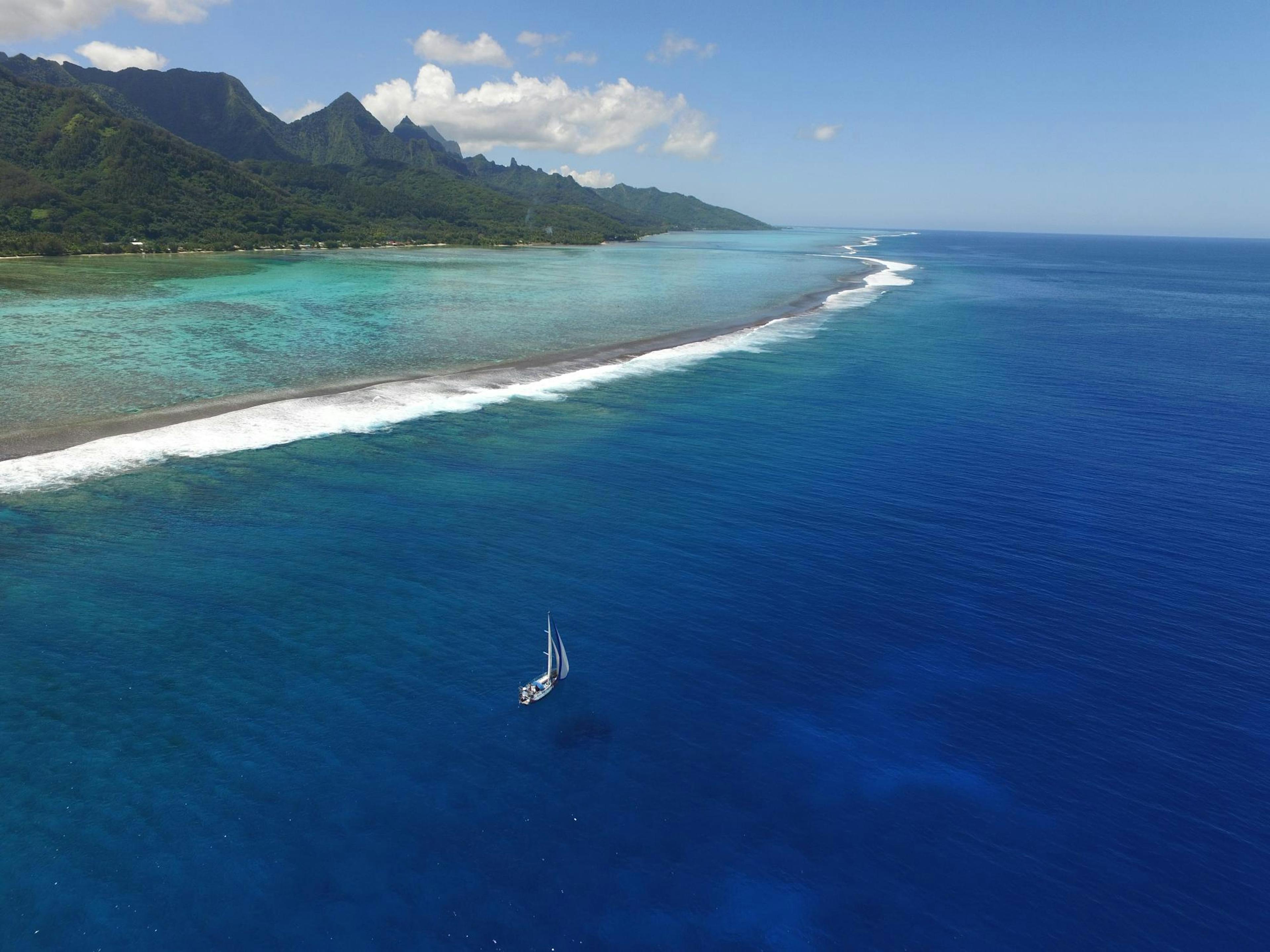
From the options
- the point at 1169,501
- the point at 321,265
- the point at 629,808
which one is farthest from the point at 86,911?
the point at 321,265

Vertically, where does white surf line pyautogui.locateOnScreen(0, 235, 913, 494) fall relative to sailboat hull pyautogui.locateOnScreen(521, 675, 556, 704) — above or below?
above

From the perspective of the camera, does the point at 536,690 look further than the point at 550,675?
No

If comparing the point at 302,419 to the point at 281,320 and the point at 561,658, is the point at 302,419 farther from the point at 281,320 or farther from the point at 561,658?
the point at 281,320

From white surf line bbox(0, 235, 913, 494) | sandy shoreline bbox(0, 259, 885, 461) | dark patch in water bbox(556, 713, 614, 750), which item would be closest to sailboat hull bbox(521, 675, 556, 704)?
dark patch in water bbox(556, 713, 614, 750)

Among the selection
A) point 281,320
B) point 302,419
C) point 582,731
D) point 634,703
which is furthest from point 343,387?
point 582,731

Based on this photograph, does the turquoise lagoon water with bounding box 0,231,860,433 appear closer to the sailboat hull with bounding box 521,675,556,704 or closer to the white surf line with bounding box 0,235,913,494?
the white surf line with bounding box 0,235,913,494

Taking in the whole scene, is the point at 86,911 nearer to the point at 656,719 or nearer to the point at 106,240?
the point at 656,719

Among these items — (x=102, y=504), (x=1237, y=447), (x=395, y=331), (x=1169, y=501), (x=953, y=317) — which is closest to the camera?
(x=102, y=504)
